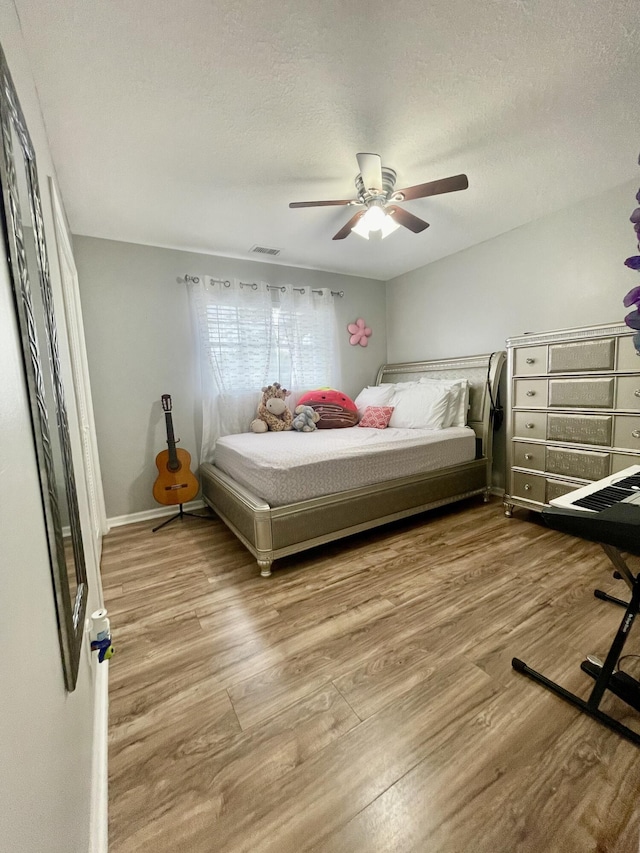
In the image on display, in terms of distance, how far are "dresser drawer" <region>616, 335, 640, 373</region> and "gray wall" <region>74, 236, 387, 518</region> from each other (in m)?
3.11

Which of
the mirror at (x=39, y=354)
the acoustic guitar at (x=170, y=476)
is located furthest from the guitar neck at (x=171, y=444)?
the mirror at (x=39, y=354)

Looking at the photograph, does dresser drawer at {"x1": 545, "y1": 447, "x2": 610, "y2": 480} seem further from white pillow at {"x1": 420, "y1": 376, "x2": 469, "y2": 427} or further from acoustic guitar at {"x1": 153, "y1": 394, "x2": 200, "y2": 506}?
acoustic guitar at {"x1": 153, "y1": 394, "x2": 200, "y2": 506}

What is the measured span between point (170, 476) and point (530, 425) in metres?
2.96

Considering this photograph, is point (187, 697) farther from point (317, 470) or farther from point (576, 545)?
point (576, 545)

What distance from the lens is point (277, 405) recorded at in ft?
11.0

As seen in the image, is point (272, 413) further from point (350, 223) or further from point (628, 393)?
point (628, 393)

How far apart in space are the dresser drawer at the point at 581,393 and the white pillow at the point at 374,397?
1.49 m

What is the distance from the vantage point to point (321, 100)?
5.22ft

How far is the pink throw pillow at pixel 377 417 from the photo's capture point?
11.0 feet

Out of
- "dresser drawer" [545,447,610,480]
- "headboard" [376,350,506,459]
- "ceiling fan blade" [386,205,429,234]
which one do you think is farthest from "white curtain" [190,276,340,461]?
"dresser drawer" [545,447,610,480]

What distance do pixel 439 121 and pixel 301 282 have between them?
7.17 ft

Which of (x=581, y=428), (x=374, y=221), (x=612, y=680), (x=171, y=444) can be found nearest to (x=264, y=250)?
(x=374, y=221)

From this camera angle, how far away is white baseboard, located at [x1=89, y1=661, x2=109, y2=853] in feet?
2.80

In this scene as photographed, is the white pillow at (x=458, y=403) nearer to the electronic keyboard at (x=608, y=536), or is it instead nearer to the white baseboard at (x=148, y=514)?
the electronic keyboard at (x=608, y=536)
